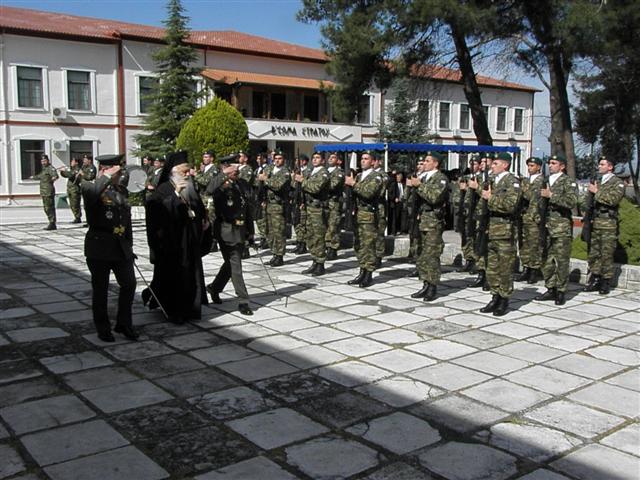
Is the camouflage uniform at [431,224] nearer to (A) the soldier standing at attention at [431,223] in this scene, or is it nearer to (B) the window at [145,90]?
(A) the soldier standing at attention at [431,223]

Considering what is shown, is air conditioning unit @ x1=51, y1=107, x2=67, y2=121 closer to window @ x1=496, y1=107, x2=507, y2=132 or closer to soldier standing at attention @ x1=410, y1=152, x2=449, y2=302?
soldier standing at attention @ x1=410, y1=152, x2=449, y2=302

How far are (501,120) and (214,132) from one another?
2993cm

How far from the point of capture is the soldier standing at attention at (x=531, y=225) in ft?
24.9

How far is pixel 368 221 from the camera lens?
8227 mm

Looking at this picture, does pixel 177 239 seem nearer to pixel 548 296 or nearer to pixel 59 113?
pixel 548 296

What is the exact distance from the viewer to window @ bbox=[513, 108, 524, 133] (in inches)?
1713

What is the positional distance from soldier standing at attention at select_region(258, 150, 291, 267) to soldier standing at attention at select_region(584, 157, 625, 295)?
437cm

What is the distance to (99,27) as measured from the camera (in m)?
28.8

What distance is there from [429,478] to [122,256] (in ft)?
11.1

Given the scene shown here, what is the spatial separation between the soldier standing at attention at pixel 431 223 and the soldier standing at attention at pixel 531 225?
97cm

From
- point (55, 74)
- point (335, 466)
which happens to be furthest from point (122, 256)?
point (55, 74)

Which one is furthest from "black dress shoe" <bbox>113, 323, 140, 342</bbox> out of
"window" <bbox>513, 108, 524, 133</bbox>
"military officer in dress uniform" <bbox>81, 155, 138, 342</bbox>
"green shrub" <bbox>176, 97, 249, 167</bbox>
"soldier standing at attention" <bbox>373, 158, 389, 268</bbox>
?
"window" <bbox>513, 108, 524, 133</bbox>

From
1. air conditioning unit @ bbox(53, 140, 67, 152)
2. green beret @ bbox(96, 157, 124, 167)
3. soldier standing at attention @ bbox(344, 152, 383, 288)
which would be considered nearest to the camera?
green beret @ bbox(96, 157, 124, 167)

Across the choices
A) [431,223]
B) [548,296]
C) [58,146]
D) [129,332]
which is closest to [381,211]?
[431,223]
